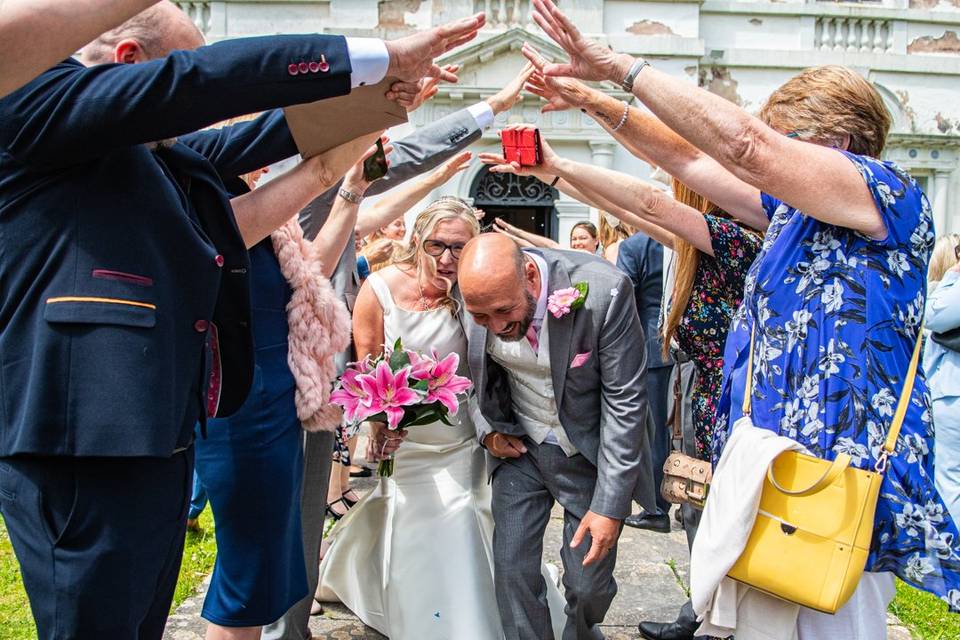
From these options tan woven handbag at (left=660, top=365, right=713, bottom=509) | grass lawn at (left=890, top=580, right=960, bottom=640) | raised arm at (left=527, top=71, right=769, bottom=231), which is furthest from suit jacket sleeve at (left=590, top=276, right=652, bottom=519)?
grass lawn at (left=890, top=580, right=960, bottom=640)

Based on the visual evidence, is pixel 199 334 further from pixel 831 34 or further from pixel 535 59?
pixel 831 34

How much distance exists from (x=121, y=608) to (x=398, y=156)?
253 cm

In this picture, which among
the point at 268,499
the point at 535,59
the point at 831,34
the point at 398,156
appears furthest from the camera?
the point at 831,34

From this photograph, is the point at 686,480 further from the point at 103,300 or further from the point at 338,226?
the point at 103,300

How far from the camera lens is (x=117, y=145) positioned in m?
1.53

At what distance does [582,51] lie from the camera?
2.38 m

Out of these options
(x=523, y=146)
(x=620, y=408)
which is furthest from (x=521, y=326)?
(x=523, y=146)

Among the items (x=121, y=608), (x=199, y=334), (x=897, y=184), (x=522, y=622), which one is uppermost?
(x=897, y=184)

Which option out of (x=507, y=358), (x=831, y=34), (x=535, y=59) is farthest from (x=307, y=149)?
(x=831, y=34)

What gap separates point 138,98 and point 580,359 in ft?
7.12

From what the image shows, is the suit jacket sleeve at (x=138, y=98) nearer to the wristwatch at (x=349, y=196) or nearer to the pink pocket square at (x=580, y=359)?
the wristwatch at (x=349, y=196)

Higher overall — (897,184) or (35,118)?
(35,118)

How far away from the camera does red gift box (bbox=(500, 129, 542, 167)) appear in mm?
3557

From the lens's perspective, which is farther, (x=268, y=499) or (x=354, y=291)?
(x=354, y=291)
